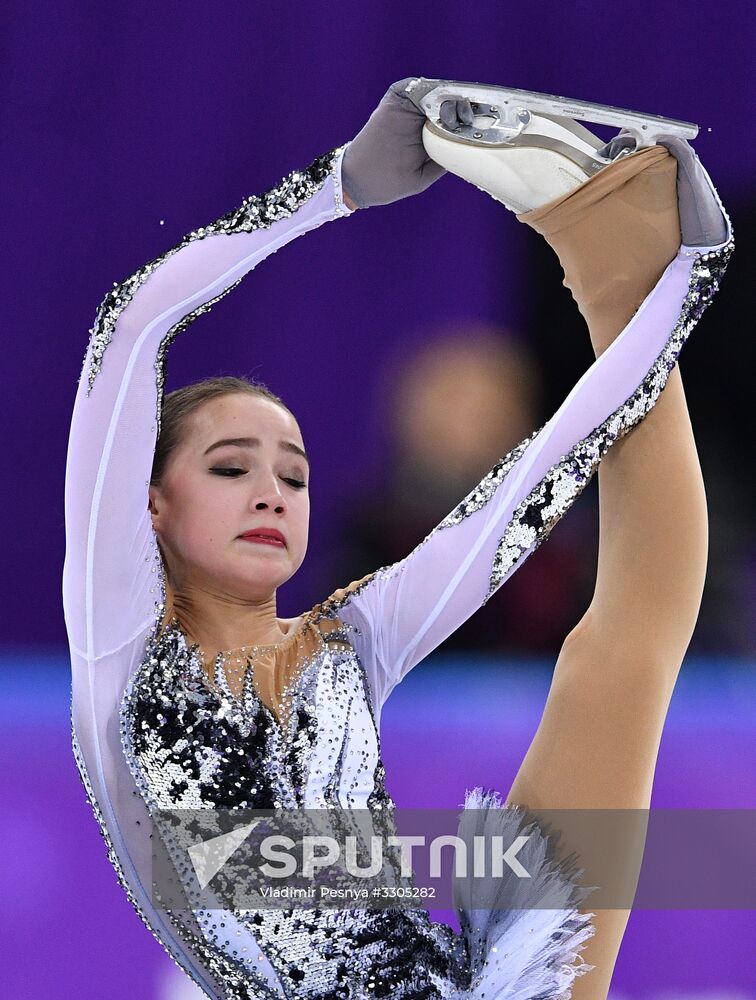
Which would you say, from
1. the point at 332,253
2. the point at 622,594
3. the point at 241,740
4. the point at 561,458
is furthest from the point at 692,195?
the point at 332,253

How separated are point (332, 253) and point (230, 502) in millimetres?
1662

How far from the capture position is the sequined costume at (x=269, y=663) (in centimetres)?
113

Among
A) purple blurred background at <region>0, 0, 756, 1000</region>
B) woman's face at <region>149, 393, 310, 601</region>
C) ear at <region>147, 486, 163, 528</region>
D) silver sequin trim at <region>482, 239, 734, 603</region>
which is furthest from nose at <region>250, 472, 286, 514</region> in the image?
purple blurred background at <region>0, 0, 756, 1000</region>

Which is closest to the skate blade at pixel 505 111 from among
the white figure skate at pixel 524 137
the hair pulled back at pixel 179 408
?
the white figure skate at pixel 524 137

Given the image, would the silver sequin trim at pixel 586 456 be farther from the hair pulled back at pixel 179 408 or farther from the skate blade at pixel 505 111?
the hair pulled back at pixel 179 408

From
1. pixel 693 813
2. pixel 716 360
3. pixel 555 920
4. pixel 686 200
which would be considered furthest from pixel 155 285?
pixel 716 360

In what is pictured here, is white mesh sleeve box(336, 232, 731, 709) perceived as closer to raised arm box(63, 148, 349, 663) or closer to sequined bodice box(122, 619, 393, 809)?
sequined bodice box(122, 619, 393, 809)

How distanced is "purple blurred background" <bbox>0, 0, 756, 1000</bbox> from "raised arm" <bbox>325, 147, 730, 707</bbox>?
1210 millimetres

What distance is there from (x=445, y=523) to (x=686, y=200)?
399 mm

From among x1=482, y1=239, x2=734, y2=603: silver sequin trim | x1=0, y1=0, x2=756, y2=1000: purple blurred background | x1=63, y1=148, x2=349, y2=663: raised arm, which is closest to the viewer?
x1=63, y1=148, x2=349, y2=663: raised arm

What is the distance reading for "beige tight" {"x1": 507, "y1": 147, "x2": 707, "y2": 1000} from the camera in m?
1.30

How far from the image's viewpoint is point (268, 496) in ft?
4.09

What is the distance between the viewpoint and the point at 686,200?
125cm

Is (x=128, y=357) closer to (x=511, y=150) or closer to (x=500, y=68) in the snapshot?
(x=511, y=150)
